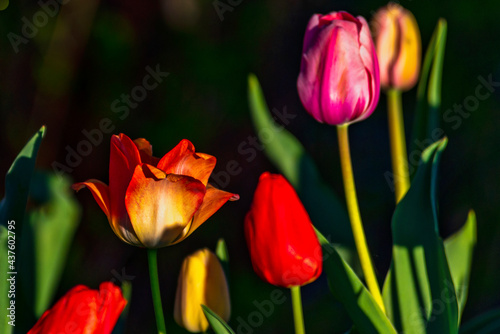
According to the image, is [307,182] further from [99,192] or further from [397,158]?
[99,192]

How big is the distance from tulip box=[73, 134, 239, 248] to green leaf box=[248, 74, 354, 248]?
0.17 metres

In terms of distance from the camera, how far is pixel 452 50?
1.10 metres

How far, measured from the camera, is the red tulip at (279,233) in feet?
1.42

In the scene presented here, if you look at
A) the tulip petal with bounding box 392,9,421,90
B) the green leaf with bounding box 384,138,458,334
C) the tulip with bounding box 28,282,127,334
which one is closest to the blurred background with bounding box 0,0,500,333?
the tulip petal with bounding box 392,9,421,90

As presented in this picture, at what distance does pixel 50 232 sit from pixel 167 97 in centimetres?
78

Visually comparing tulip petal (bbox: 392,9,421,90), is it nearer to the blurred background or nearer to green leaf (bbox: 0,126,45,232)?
green leaf (bbox: 0,126,45,232)

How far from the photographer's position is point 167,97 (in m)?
1.27

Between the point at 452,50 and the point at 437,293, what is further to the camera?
the point at 452,50

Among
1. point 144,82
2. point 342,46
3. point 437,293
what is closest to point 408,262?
point 437,293

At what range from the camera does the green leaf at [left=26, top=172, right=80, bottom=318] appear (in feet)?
1.61

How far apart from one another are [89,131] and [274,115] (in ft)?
Result: 1.11

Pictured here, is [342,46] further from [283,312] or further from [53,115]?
[53,115]

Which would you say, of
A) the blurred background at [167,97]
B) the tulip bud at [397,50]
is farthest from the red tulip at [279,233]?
the blurred background at [167,97]

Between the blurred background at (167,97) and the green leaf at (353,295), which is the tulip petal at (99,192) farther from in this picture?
the blurred background at (167,97)
